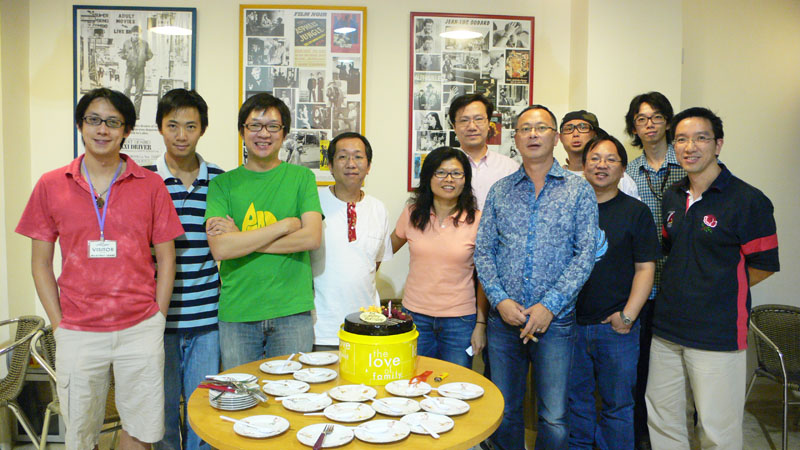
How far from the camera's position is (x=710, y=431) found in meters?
2.32

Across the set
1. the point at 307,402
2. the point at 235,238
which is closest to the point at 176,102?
the point at 235,238

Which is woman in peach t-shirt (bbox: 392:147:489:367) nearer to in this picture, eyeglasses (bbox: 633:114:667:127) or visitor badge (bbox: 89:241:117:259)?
eyeglasses (bbox: 633:114:667:127)

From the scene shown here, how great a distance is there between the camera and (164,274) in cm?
216

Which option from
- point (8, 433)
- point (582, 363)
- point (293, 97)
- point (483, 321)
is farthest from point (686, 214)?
point (8, 433)

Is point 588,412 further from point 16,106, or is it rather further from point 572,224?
point 16,106

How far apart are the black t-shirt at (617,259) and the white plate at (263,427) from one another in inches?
62.4

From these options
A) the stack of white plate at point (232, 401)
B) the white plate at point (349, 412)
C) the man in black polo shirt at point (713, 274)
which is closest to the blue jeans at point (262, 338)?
the stack of white plate at point (232, 401)

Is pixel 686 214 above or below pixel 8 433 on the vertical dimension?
above

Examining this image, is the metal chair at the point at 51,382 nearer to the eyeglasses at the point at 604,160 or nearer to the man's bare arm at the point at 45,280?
the man's bare arm at the point at 45,280

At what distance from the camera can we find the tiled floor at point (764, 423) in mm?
3217

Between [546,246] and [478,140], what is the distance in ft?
2.89

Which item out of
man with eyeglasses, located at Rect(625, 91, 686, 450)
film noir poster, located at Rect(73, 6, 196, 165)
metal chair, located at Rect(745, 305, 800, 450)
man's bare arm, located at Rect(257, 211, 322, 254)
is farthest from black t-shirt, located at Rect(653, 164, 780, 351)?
film noir poster, located at Rect(73, 6, 196, 165)

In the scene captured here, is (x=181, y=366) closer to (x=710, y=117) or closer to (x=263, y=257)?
(x=263, y=257)

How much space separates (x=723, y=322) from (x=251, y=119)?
2.25 metres
